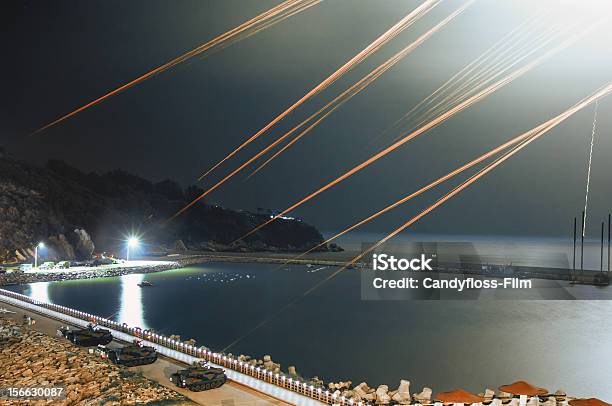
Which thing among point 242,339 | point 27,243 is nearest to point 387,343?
point 242,339

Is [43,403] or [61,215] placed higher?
[61,215]

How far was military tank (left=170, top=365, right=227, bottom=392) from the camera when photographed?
18.0 metres

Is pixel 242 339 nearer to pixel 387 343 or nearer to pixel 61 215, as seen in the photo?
pixel 387 343

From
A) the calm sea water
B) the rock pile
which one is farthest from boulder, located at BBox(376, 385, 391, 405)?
the rock pile

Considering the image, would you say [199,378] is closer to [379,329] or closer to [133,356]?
[133,356]

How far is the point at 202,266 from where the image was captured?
104062mm

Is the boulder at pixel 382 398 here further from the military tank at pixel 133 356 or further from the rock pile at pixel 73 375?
the military tank at pixel 133 356

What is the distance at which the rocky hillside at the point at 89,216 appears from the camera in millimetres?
82500

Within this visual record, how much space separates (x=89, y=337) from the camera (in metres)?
25.7

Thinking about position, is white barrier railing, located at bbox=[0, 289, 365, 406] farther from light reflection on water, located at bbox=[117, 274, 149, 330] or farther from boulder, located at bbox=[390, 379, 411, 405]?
light reflection on water, located at bbox=[117, 274, 149, 330]

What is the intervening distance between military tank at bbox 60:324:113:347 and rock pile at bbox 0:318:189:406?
0.45 meters

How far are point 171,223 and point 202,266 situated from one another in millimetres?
68315

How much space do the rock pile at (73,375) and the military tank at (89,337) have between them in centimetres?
45

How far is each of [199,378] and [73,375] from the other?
622cm
